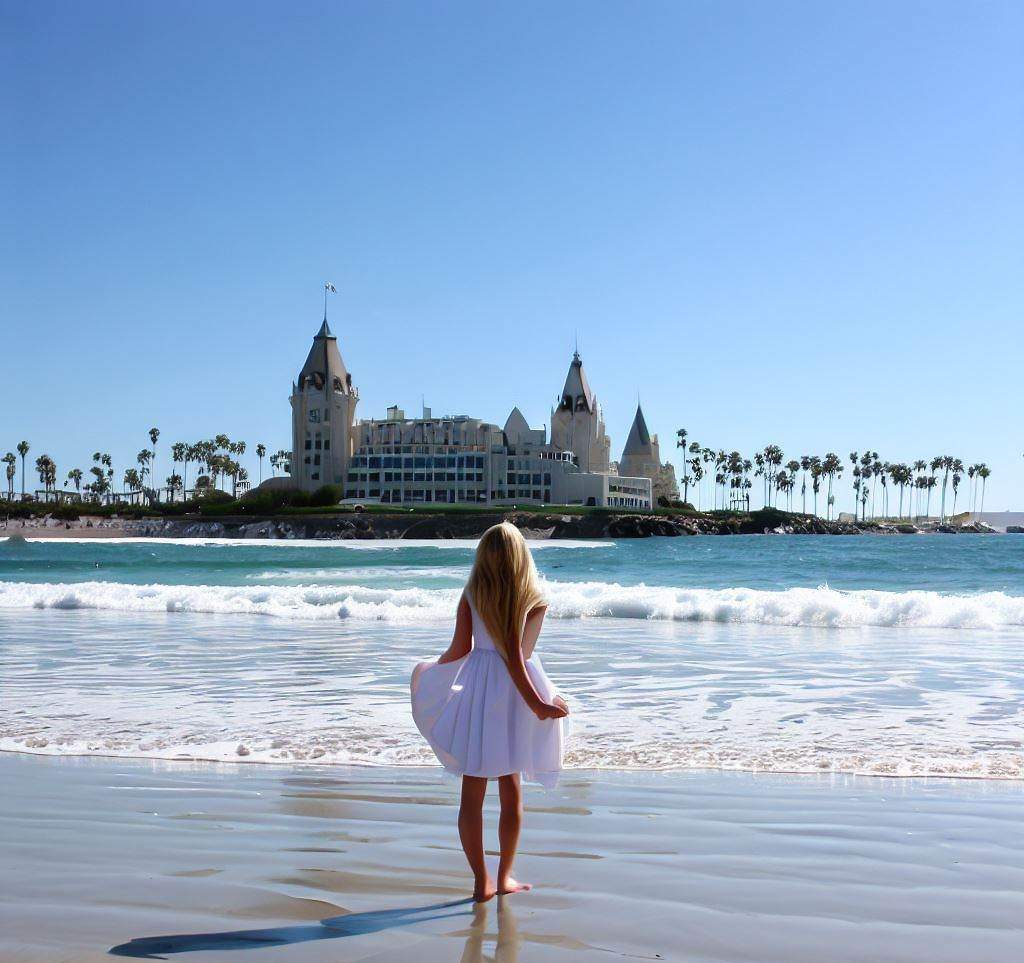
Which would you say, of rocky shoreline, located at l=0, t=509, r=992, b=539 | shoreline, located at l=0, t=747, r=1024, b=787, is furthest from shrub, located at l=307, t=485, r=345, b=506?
shoreline, located at l=0, t=747, r=1024, b=787

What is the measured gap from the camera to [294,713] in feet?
30.3

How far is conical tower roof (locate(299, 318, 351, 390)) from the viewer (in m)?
137

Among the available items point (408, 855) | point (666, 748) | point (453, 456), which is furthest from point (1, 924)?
point (453, 456)

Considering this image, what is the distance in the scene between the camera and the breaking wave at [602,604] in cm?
1947

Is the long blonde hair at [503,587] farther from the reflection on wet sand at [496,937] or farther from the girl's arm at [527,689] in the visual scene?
the reflection on wet sand at [496,937]

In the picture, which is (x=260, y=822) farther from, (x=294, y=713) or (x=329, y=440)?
(x=329, y=440)

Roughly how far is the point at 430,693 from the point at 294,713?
5.08 m

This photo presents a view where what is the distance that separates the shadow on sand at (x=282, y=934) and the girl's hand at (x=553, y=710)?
32.6 inches

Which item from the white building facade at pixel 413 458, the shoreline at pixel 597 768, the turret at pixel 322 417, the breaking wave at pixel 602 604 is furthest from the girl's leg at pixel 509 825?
the turret at pixel 322 417

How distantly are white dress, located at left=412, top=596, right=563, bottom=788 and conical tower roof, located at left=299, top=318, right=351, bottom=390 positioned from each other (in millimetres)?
134746

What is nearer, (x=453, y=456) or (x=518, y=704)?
(x=518, y=704)

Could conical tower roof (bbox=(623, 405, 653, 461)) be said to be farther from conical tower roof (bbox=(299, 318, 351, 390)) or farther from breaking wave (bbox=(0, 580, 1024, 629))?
breaking wave (bbox=(0, 580, 1024, 629))

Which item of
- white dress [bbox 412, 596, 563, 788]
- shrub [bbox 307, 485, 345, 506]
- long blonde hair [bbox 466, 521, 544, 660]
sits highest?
shrub [bbox 307, 485, 345, 506]

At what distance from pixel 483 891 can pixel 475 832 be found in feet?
0.79
